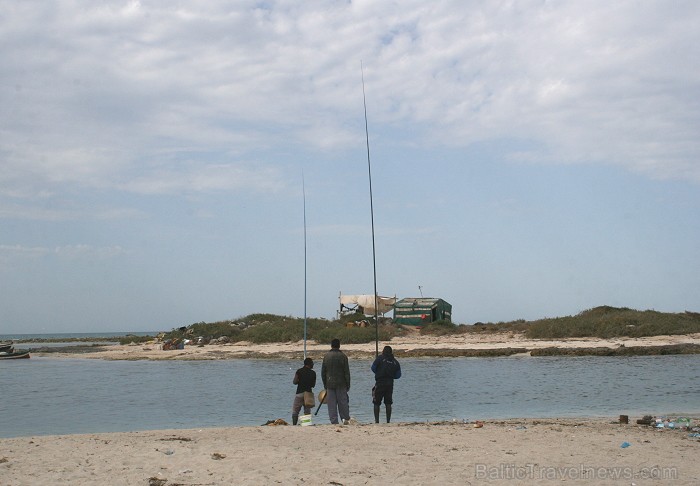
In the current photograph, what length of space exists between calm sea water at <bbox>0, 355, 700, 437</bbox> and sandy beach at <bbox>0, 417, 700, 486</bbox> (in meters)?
4.21

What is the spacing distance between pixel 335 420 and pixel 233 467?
188 inches

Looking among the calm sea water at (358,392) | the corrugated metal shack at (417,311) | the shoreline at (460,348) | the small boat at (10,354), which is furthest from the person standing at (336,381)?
the small boat at (10,354)

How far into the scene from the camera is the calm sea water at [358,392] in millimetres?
16734

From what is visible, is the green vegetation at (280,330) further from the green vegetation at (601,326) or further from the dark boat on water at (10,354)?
the dark boat on water at (10,354)

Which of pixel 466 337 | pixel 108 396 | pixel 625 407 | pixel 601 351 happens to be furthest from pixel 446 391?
pixel 466 337

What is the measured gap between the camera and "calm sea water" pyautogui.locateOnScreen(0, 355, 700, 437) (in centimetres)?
1673

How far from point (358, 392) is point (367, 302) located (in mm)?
29800

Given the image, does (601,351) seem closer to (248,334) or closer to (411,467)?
(248,334)

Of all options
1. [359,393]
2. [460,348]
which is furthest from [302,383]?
[460,348]

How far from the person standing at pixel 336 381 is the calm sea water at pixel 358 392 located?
8.74 feet

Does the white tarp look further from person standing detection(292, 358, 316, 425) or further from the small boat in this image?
person standing detection(292, 358, 316, 425)

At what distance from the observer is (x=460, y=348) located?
3572 cm

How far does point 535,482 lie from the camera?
811cm

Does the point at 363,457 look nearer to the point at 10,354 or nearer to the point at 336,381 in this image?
the point at 336,381
